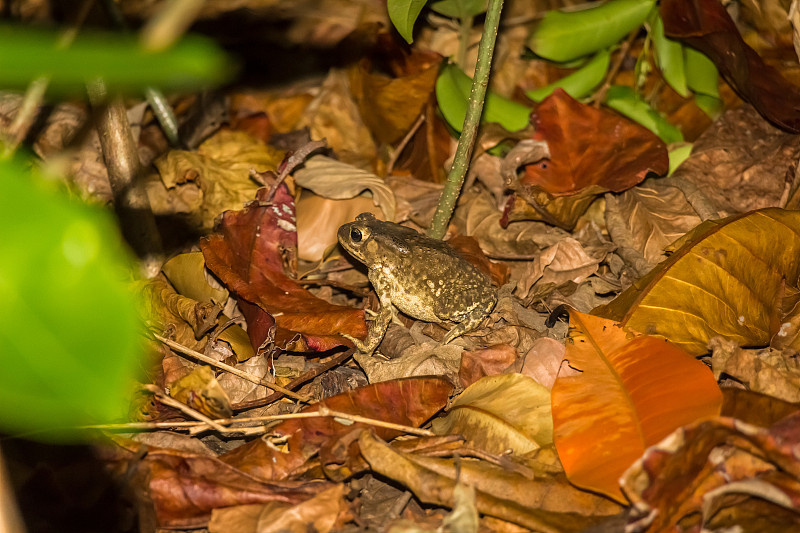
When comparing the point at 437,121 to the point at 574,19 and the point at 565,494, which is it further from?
the point at 565,494

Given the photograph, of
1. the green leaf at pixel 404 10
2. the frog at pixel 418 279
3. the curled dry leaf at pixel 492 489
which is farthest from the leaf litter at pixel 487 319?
the green leaf at pixel 404 10

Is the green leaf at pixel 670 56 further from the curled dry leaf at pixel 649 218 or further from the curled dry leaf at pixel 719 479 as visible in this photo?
the curled dry leaf at pixel 719 479

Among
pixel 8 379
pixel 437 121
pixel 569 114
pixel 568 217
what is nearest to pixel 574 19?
pixel 569 114

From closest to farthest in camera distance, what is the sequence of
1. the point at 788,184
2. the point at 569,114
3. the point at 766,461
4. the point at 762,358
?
the point at 766,461
the point at 762,358
the point at 788,184
the point at 569,114

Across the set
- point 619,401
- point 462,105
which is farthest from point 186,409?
point 462,105

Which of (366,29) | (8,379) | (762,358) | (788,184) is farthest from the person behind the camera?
(366,29)
